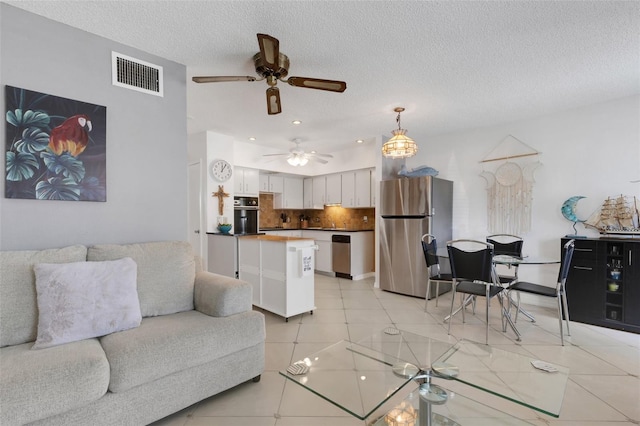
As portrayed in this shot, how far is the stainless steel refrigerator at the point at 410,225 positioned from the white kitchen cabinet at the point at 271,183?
2.43m

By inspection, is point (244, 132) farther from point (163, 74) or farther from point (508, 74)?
point (508, 74)

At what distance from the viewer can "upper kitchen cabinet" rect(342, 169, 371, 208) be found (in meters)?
5.56

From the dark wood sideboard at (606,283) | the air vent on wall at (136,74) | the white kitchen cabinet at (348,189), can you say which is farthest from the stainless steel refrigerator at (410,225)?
the air vent on wall at (136,74)

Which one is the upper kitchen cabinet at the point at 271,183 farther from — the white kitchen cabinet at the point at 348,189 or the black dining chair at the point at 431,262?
the black dining chair at the point at 431,262

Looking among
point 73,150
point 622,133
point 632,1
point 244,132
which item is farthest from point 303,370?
point 622,133

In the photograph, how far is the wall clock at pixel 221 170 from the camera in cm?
470

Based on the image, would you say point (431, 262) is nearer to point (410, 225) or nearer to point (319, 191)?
point (410, 225)

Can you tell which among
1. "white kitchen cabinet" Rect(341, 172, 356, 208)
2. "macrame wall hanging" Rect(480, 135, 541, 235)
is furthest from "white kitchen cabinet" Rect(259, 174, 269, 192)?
"macrame wall hanging" Rect(480, 135, 541, 235)

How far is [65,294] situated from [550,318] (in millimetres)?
4519

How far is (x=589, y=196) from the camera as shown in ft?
11.5

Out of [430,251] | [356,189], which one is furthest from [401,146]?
[356,189]

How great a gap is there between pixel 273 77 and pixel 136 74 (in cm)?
114

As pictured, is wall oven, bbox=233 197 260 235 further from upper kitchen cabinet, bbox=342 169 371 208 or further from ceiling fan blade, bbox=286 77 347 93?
ceiling fan blade, bbox=286 77 347 93

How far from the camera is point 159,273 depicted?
2.15m
